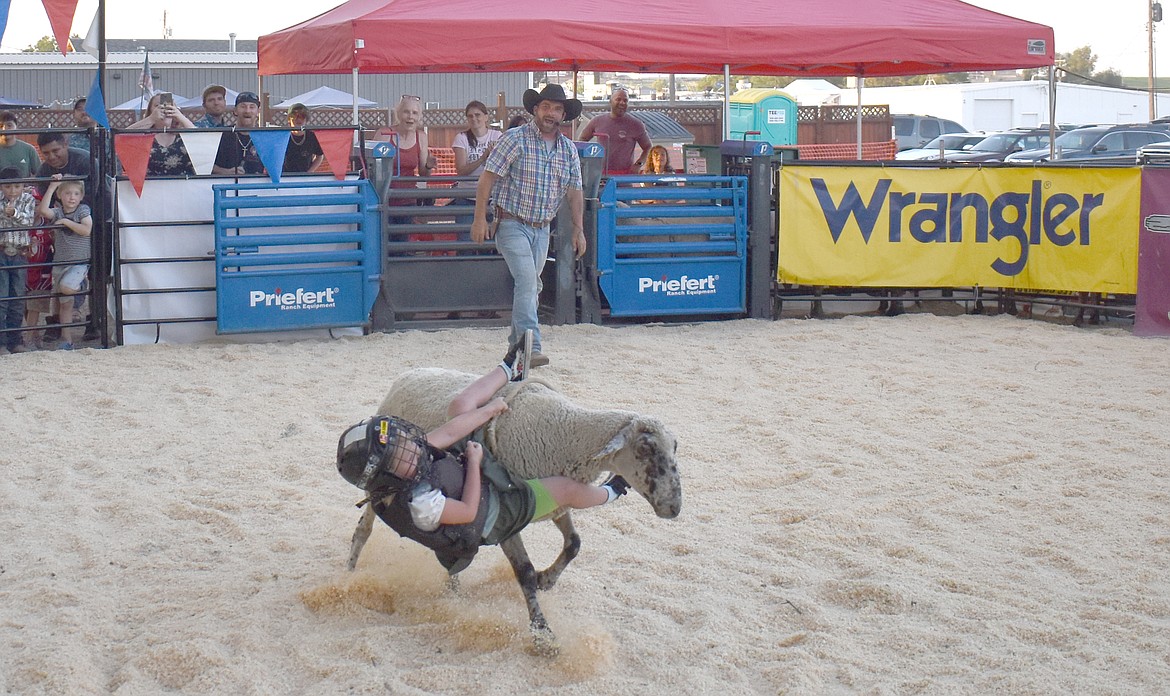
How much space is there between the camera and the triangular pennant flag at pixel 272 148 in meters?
8.83

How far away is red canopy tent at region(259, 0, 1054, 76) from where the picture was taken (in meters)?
10.8

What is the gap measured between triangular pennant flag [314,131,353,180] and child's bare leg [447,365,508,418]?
551 cm

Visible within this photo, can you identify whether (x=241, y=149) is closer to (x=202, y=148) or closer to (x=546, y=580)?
(x=202, y=148)

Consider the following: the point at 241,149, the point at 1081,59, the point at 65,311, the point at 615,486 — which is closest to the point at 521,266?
the point at 241,149

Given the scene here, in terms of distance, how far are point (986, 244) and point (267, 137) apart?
5898 millimetres

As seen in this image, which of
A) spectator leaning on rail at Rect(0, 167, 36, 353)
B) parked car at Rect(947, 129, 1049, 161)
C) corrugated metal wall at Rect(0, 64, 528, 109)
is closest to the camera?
spectator leaning on rail at Rect(0, 167, 36, 353)

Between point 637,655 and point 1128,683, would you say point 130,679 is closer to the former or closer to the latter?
point 637,655

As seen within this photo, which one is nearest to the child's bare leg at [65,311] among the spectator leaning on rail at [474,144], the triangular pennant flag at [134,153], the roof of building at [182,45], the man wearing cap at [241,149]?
the triangular pennant flag at [134,153]

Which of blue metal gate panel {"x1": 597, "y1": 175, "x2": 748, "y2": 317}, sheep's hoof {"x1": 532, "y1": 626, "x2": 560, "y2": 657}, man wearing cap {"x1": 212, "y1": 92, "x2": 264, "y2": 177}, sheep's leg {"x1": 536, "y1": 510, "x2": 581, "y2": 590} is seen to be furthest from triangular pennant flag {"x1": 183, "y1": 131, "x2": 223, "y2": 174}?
sheep's hoof {"x1": 532, "y1": 626, "x2": 560, "y2": 657}

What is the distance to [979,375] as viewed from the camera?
25.7ft

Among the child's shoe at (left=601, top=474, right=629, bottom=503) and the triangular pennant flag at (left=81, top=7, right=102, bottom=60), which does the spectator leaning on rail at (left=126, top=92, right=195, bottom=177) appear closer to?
the triangular pennant flag at (left=81, top=7, right=102, bottom=60)

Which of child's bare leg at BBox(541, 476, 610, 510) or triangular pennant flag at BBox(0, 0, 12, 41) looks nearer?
child's bare leg at BBox(541, 476, 610, 510)

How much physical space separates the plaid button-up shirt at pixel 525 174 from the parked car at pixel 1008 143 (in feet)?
59.5

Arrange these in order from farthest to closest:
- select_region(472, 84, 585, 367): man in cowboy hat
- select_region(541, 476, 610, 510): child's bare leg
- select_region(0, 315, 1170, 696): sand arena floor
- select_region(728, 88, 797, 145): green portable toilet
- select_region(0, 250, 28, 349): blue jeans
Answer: select_region(728, 88, 797, 145): green portable toilet
select_region(0, 250, 28, 349): blue jeans
select_region(472, 84, 585, 367): man in cowboy hat
select_region(541, 476, 610, 510): child's bare leg
select_region(0, 315, 1170, 696): sand arena floor
